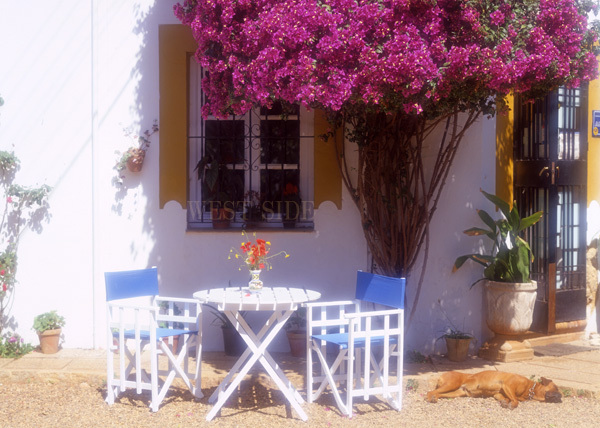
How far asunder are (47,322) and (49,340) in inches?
6.4

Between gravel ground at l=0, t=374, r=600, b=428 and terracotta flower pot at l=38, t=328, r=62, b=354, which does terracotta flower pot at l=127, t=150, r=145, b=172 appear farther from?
gravel ground at l=0, t=374, r=600, b=428

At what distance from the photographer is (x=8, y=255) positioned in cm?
678

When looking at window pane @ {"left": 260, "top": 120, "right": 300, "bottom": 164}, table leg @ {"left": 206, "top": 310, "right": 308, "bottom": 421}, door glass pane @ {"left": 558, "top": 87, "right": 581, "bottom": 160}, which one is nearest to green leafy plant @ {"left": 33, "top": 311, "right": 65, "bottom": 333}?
table leg @ {"left": 206, "top": 310, "right": 308, "bottom": 421}

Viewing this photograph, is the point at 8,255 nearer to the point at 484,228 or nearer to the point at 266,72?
the point at 266,72

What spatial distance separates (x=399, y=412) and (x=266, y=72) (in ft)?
8.79

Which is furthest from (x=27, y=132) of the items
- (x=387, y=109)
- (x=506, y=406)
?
(x=506, y=406)

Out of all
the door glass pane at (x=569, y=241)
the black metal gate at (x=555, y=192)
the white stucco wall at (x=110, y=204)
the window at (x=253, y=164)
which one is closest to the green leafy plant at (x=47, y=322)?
the white stucco wall at (x=110, y=204)

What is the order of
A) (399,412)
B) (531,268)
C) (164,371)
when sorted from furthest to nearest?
(531,268)
(164,371)
(399,412)

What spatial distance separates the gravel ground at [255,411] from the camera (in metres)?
5.13

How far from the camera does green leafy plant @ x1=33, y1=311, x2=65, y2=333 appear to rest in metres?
6.70

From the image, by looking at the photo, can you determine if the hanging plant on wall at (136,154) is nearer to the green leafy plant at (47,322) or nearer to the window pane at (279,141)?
the window pane at (279,141)

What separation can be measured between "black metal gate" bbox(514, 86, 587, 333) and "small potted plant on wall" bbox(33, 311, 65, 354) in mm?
4549

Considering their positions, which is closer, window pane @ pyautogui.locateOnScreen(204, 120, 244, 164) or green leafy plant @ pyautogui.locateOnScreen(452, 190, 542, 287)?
green leafy plant @ pyautogui.locateOnScreen(452, 190, 542, 287)

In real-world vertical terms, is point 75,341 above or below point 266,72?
below
